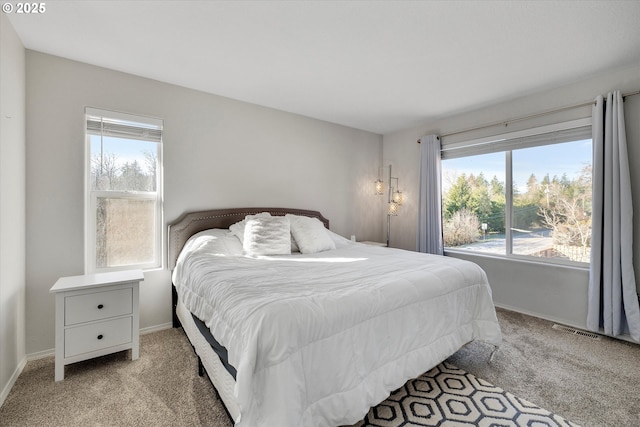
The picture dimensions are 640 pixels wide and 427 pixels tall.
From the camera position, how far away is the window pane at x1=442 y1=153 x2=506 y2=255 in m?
3.50

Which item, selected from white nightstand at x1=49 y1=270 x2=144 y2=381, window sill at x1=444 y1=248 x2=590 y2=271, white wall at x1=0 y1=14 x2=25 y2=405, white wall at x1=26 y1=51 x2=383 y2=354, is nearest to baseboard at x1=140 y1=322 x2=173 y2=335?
white wall at x1=26 y1=51 x2=383 y2=354

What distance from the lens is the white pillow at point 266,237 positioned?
8.50ft

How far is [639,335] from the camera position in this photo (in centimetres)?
236

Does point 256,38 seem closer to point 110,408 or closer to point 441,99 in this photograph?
point 441,99

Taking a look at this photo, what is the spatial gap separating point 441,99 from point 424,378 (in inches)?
112

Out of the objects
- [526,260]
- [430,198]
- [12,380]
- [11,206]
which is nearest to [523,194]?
[526,260]

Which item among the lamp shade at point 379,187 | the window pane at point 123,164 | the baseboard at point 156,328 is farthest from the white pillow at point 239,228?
the lamp shade at point 379,187

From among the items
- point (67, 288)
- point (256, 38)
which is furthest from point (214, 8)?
point (67, 288)

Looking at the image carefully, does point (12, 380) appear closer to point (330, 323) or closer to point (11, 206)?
point (11, 206)

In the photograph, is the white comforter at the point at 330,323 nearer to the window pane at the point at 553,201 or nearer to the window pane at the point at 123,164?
the window pane at the point at 123,164

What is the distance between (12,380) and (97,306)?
0.65 m

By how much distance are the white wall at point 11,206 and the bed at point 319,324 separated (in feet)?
3.34

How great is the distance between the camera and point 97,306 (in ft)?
6.57

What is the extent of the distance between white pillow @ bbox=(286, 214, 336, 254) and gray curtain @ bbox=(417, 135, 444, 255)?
1.58 meters
